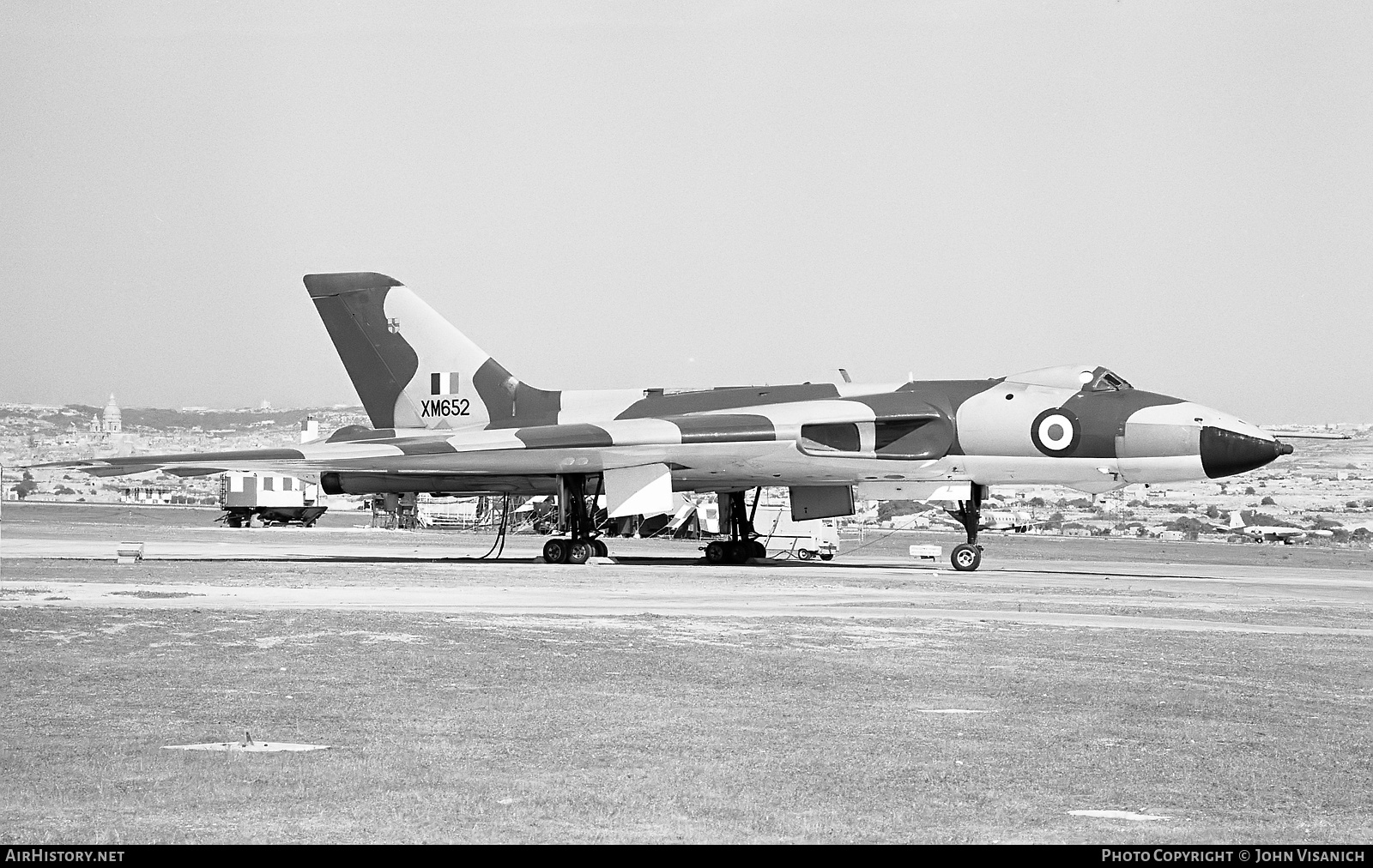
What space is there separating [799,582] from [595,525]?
7.89 metres

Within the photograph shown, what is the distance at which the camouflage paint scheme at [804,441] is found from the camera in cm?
2520

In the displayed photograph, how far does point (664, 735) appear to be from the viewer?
27.8 feet

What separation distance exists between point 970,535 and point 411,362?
12323mm

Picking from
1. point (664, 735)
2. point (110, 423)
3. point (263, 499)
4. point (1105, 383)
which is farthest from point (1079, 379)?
point (110, 423)

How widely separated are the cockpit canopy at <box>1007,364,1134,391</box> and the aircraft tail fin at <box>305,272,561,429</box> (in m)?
10.5

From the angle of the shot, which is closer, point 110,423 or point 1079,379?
point 1079,379

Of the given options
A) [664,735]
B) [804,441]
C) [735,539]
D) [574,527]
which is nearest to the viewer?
[664,735]

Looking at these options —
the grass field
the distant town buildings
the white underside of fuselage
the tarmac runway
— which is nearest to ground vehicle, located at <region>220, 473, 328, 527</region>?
the tarmac runway

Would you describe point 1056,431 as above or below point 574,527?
above

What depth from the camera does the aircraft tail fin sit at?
30984mm

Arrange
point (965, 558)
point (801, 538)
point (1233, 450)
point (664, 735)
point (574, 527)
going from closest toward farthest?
point (664, 735), point (1233, 450), point (965, 558), point (574, 527), point (801, 538)

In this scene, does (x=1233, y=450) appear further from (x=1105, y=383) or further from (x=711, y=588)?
(x=711, y=588)

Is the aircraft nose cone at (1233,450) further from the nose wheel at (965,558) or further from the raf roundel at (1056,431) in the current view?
the nose wheel at (965,558)

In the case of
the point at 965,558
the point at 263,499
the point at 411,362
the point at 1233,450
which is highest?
the point at 411,362
